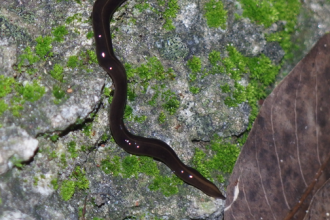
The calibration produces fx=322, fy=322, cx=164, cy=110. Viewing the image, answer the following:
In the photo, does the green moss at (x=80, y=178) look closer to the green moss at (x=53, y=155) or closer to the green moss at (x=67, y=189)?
the green moss at (x=67, y=189)

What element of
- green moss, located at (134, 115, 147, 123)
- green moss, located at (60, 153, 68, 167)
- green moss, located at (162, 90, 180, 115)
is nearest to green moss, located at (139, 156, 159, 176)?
green moss, located at (134, 115, 147, 123)

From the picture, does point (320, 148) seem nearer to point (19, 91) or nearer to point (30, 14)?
point (19, 91)

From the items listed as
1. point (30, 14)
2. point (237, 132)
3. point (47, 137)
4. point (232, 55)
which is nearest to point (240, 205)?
point (237, 132)

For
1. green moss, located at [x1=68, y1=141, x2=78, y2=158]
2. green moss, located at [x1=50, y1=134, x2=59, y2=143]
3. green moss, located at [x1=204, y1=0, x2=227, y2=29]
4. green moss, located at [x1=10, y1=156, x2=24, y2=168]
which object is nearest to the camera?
green moss, located at [x1=10, y1=156, x2=24, y2=168]

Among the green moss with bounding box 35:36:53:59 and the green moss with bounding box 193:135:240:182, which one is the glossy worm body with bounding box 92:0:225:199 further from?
the green moss with bounding box 35:36:53:59

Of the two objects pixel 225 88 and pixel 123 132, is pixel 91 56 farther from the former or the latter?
pixel 225 88

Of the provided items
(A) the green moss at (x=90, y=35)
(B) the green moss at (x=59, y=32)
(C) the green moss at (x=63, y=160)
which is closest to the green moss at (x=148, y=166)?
(C) the green moss at (x=63, y=160)
